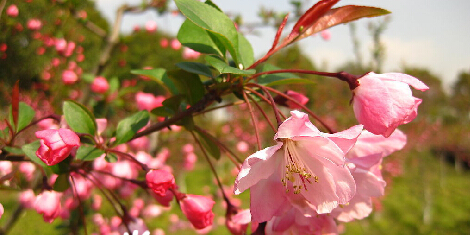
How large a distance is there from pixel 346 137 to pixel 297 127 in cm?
7

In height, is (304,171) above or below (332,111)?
above

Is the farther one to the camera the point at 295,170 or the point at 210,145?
the point at 210,145

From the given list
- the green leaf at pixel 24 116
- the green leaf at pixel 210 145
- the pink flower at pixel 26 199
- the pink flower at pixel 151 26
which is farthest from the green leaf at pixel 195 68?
the pink flower at pixel 151 26

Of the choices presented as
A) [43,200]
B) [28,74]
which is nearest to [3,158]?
[43,200]

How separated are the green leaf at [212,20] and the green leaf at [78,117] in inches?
12.3

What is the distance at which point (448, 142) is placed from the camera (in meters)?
8.79

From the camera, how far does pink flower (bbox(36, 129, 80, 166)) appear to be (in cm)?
52

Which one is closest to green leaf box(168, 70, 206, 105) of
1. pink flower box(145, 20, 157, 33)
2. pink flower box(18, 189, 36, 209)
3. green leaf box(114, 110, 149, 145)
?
green leaf box(114, 110, 149, 145)

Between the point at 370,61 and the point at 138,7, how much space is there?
4254 millimetres

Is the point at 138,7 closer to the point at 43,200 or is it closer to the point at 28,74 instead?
the point at 43,200

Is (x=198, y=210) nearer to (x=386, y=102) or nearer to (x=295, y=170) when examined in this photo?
(x=295, y=170)

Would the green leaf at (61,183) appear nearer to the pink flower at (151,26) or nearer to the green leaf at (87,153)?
the green leaf at (87,153)

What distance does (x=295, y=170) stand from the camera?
21.4 inches

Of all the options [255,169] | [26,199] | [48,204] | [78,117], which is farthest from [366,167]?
[26,199]
